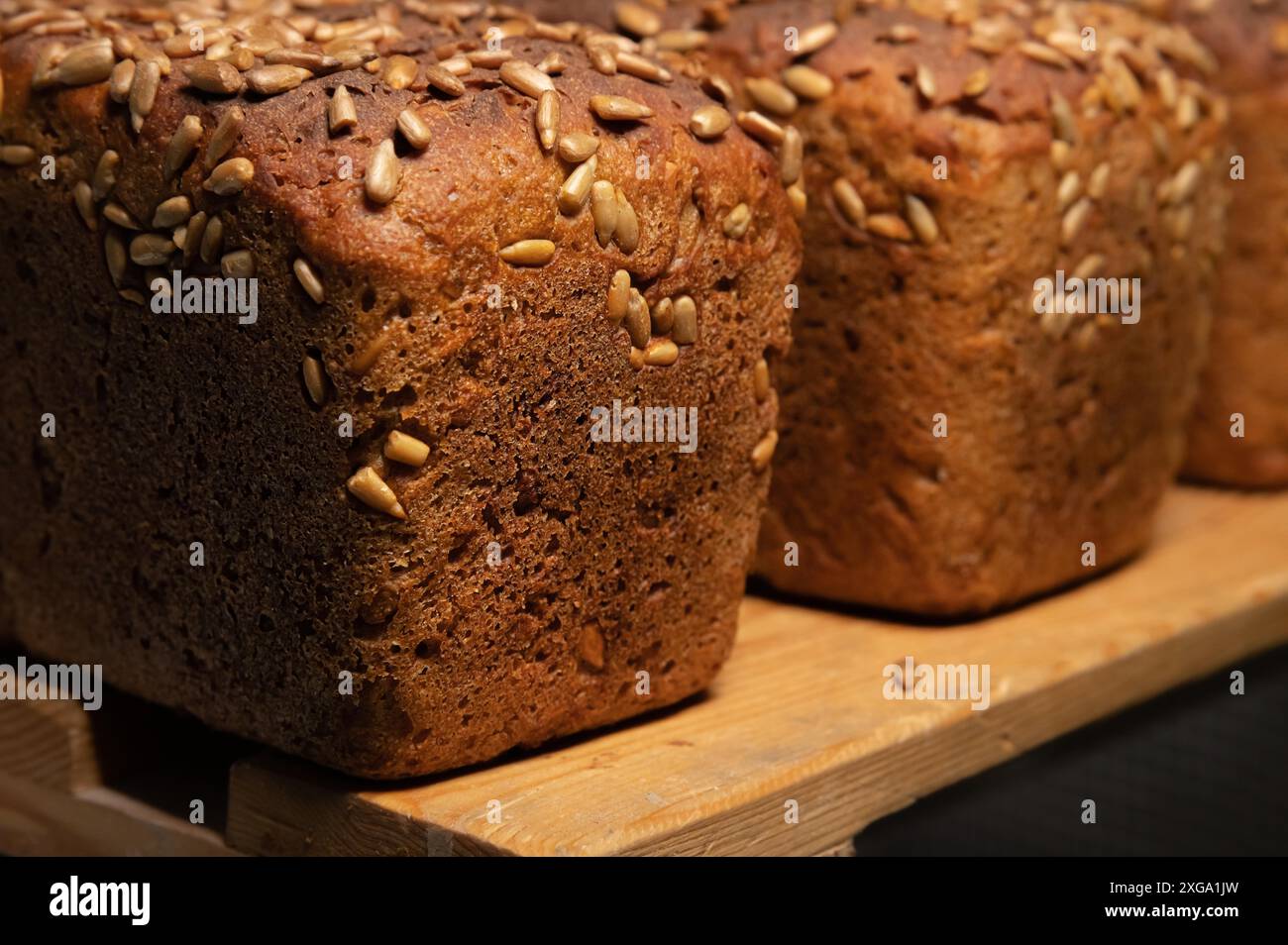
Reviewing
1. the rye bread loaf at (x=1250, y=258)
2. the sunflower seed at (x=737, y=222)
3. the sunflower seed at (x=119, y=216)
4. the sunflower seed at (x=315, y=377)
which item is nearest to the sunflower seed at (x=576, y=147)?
the sunflower seed at (x=737, y=222)

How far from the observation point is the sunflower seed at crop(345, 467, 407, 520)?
159 cm

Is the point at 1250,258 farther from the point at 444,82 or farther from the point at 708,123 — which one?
the point at 444,82

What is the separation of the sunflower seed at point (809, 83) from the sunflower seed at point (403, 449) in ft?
2.64

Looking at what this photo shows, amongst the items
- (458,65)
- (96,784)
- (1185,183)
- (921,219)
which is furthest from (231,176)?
(1185,183)

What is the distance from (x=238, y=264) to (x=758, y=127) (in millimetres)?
616

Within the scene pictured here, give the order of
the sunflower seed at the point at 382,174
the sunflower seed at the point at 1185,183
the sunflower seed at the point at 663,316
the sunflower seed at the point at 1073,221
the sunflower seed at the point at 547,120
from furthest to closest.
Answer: the sunflower seed at the point at 1185,183 < the sunflower seed at the point at 1073,221 < the sunflower seed at the point at 663,316 < the sunflower seed at the point at 547,120 < the sunflower seed at the point at 382,174

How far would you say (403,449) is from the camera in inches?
62.4

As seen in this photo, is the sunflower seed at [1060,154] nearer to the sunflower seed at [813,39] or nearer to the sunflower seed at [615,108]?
the sunflower seed at [813,39]

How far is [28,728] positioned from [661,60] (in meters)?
1.05

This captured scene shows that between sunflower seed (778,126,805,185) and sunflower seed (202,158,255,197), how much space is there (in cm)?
63

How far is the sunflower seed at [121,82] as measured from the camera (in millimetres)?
1701

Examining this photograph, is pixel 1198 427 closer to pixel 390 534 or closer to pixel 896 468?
pixel 896 468

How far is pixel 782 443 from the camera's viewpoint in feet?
7.53

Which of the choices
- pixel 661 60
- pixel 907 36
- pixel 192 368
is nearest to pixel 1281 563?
pixel 907 36
